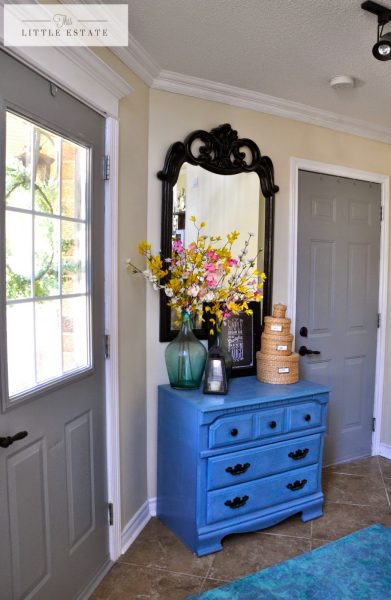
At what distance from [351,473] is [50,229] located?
2735 mm

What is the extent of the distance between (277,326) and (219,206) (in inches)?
31.3

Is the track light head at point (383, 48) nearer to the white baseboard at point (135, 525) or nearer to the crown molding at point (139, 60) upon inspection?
the crown molding at point (139, 60)

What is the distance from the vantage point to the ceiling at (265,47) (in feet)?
6.04

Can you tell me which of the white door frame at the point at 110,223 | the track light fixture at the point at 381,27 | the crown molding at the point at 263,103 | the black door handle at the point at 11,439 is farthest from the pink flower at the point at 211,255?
the black door handle at the point at 11,439

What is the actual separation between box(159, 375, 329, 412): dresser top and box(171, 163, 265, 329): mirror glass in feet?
1.49

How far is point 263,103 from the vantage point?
2.78 meters

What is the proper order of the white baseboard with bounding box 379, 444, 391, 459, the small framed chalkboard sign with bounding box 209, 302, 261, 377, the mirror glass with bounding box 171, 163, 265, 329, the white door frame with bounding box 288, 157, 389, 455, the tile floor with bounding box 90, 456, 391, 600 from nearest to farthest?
the tile floor with bounding box 90, 456, 391, 600 → the mirror glass with bounding box 171, 163, 265, 329 → the small framed chalkboard sign with bounding box 209, 302, 261, 377 → the white door frame with bounding box 288, 157, 389, 455 → the white baseboard with bounding box 379, 444, 391, 459

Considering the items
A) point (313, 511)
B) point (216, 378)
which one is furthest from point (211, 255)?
point (313, 511)

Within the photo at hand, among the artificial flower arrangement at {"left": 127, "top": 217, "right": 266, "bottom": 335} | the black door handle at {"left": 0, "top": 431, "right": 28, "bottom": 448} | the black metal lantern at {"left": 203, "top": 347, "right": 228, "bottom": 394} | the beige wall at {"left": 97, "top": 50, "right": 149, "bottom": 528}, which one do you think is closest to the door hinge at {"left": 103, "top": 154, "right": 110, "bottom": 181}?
the beige wall at {"left": 97, "top": 50, "right": 149, "bottom": 528}

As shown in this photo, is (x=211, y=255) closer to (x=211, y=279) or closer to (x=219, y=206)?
Result: (x=211, y=279)

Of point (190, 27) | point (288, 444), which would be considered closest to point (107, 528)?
point (288, 444)

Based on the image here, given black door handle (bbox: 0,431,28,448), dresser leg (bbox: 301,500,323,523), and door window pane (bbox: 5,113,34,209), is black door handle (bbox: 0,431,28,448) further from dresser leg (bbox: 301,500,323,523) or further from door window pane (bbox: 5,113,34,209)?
dresser leg (bbox: 301,500,323,523)

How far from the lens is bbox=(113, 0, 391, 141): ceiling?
1.84 meters

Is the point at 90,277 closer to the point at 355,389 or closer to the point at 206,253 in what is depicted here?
Answer: the point at 206,253
